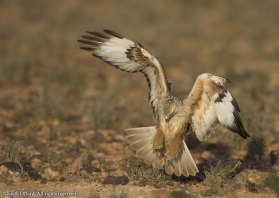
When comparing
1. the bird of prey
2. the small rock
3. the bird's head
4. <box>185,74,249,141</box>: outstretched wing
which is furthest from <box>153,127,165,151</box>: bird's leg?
the small rock

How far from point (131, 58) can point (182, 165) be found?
1.42 metres

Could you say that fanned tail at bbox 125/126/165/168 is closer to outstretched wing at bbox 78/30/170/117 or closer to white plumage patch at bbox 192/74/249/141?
outstretched wing at bbox 78/30/170/117

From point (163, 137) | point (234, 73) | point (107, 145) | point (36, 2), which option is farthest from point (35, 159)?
point (36, 2)

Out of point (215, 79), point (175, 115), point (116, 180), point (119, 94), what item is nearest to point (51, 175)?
point (116, 180)

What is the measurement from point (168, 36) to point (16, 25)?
397 centimetres

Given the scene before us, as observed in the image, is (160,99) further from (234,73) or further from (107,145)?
(234,73)

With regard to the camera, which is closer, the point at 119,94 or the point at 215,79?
the point at 215,79

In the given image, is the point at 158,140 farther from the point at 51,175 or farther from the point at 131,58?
the point at 51,175

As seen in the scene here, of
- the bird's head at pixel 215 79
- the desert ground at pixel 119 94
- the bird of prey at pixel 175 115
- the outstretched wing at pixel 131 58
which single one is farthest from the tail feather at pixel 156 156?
the bird's head at pixel 215 79

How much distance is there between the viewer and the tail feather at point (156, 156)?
23.2ft

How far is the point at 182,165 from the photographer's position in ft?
23.4

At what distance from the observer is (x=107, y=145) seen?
9094 mm

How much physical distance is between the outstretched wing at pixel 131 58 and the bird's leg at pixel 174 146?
405 mm

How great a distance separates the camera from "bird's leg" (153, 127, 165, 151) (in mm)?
7180
